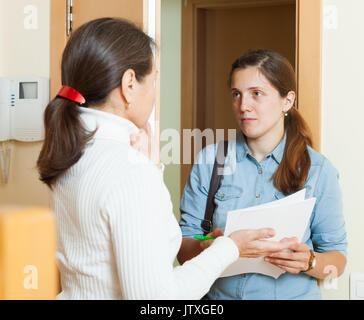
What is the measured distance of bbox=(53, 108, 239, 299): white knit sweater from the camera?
0.73 m

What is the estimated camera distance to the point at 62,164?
81cm

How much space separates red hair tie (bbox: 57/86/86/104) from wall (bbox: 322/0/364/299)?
0.90m

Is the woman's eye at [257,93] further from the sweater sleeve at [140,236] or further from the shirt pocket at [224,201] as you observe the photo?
Result: the sweater sleeve at [140,236]

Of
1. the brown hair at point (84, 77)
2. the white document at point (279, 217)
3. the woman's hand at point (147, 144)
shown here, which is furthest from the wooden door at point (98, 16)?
the white document at point (279, 217)

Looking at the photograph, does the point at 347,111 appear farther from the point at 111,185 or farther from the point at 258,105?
the point at 111,185

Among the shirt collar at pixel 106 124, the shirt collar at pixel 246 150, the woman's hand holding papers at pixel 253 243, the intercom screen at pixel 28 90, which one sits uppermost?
the intercom screen at pixel 28 90

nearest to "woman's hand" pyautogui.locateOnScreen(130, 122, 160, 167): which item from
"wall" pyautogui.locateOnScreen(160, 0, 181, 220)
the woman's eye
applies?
the woman's eye

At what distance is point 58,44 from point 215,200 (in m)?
1.03

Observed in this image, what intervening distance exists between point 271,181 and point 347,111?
0.36 meters

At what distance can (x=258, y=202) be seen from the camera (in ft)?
4.39

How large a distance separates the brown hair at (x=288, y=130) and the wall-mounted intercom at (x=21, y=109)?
3.09 feet

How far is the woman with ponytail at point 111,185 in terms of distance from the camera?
730mm

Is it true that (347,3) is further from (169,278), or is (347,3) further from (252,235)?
(169,278)
